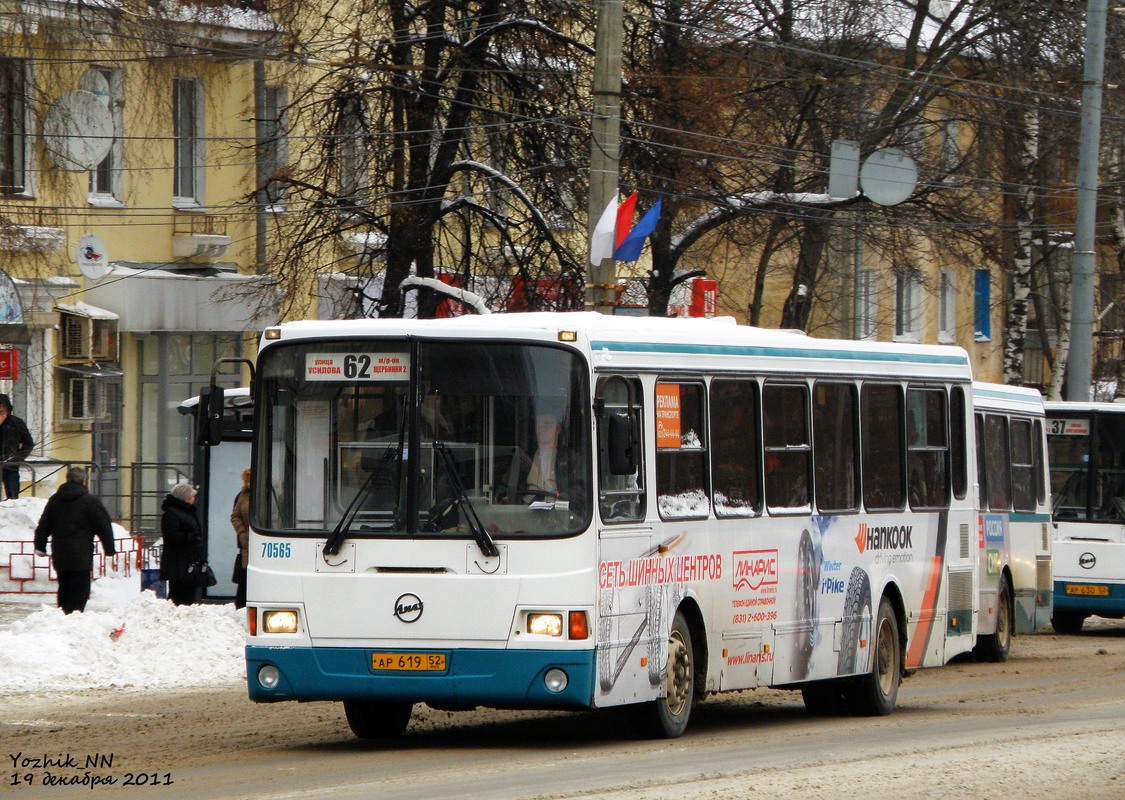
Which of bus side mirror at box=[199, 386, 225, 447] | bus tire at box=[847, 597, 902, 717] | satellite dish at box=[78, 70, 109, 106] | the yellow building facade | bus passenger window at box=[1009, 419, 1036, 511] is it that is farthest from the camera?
the yellow building facade

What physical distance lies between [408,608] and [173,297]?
2249cm

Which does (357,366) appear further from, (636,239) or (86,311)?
(86,311)

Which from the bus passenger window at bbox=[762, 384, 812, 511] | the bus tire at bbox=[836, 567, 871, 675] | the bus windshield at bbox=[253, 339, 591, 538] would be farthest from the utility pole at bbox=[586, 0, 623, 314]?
the bus windshield at bbox=[253, 339, 591, 538]

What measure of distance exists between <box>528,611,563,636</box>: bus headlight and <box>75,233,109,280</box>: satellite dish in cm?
2078

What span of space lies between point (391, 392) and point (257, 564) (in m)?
1.21

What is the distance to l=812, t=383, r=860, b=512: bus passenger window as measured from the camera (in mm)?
14117

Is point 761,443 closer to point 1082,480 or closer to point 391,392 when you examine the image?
point 391,392

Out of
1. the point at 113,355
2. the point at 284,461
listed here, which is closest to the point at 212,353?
the point at 113,355

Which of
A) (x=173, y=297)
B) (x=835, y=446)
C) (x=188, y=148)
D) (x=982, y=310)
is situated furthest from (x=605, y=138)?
(x=982, y=310)

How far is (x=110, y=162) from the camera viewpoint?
31.3 m

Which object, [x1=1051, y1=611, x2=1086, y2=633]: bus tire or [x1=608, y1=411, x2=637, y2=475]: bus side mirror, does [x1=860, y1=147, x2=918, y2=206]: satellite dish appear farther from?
[x1=608, y1=411, x2=637, y2=475]: bus side mirror

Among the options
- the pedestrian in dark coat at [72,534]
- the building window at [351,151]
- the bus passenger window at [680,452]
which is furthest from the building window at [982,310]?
the bus passenger window at [680,452]

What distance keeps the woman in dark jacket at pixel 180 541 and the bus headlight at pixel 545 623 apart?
31.6ft

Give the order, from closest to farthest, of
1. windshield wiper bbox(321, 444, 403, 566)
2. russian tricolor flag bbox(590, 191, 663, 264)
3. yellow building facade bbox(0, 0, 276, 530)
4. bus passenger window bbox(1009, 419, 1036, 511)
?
windshield wiper bbox(321, 444, 403, 566)
russian tricolor flag bbox(590, 191, 663, 264)
bus passenger window bbox(1009, 419, 1036, 511)
yellow building facade bbox(0, 0, 276, 530)
